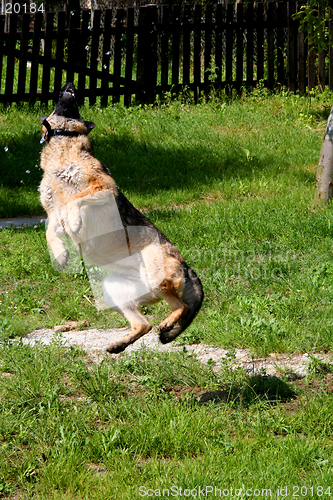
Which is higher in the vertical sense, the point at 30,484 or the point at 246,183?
the point at 246,183

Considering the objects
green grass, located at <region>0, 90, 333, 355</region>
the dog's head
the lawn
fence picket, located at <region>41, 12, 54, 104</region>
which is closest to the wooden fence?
fence picket, located at <region>41, 12, 54, 104</region>

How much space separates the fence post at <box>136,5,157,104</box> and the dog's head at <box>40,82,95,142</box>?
31.4 feet

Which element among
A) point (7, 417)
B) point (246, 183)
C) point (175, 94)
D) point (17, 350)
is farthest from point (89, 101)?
point (7, 417)

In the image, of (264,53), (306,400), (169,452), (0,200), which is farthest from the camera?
(264,53)

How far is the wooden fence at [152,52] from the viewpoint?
11.5 metres

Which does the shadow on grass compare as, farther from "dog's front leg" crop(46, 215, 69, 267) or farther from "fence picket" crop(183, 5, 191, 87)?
"fence picket" crop(183, 5, 191, 87)

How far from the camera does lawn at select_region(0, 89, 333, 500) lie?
10.4 ft

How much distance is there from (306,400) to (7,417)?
2.05 metres

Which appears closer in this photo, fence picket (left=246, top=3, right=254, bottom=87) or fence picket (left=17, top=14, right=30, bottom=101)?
fence picket (left=17, top=14, right=30, bottom=101)

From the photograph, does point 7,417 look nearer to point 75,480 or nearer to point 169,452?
point 75,480

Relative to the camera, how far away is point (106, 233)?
3.37m

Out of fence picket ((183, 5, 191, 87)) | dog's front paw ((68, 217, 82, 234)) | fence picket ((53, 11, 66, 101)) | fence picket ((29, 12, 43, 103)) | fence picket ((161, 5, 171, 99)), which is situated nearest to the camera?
dog's front paw ((68, 217, 82, 234))

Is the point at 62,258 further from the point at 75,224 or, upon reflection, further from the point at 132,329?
the point at 132,329

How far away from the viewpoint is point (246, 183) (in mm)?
8828
